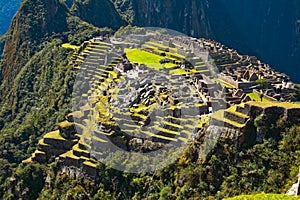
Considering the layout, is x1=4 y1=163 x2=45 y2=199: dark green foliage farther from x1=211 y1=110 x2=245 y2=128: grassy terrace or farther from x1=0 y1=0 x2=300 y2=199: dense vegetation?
x1=211 y1=110 x2=245 y2=128: grassy terrace

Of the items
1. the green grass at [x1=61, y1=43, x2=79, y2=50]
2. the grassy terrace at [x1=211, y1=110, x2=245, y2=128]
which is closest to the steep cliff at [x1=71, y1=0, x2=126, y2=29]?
the green grass at [x1=61, y1=43, x2=79, y2=50]

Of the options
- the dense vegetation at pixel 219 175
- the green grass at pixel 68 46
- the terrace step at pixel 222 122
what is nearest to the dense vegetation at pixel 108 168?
the dense vegetation at pixel 219 175

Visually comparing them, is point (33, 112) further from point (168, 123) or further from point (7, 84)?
point (168, 123)

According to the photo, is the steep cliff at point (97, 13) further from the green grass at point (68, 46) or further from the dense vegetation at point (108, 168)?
the dense vegetation at point (108, 168)

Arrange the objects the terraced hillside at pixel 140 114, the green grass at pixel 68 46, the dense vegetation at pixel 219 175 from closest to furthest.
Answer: the dense vegetation at pixel 219 175, the terraced hillside at pixel 140 114, the green grass at pixel 68 46

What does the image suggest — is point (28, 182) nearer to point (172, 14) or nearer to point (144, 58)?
point (144, 58)

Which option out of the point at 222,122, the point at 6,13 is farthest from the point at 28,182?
the point at 6,13

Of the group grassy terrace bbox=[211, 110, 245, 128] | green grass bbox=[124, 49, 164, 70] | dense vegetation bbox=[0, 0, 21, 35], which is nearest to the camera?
grassy terrace bbox=[211, 110, 245, 128]

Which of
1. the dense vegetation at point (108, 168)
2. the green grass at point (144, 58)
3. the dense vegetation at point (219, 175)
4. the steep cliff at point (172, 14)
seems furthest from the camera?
the steep cliff at point (172, 14)

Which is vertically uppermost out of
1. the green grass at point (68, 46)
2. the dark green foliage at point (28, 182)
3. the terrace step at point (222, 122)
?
the green grass at point (68, 46)

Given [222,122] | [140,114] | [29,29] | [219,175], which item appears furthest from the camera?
[29,29]

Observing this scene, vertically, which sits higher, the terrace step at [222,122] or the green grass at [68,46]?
the green grass at [68,46]

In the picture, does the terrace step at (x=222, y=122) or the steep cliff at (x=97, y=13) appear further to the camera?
the steep cliff at (x=97, y=13)

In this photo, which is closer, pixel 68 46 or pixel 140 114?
pixel 140 114
